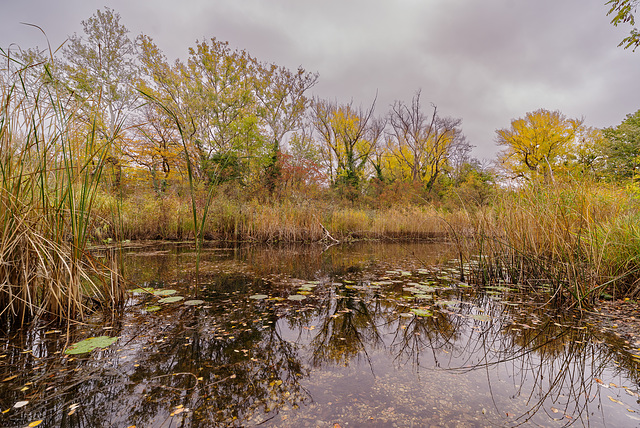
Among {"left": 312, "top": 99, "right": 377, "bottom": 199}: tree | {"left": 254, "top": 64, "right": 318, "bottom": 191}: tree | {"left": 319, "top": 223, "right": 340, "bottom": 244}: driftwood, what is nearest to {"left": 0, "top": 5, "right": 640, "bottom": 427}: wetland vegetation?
{"left": 319, "top": 223, "right": 340, "bottom": 244}: driftwood

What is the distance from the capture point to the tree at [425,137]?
79.8ft

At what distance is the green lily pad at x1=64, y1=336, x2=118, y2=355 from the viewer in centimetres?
151

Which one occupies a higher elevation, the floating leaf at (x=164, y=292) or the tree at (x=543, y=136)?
the tree at (x=543, y=136)

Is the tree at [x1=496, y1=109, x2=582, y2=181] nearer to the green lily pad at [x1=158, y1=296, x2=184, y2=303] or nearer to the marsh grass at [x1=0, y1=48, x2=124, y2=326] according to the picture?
the green lily pad at [x1=158, y1=296, x2=184, y2=303]

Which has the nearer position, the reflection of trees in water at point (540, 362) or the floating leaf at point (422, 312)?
the reflection of trees in water at point (540, 362)

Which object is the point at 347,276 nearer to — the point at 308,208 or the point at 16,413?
the point at 16,413

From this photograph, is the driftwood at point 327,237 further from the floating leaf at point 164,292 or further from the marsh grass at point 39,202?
the marsh grass at point 39,202

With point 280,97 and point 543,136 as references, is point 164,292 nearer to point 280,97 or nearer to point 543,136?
point 280,97

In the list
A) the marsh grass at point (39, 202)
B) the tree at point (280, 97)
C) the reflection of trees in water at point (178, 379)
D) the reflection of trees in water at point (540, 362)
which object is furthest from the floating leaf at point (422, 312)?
the tree at point (280, 97)

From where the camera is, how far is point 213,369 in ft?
4.66

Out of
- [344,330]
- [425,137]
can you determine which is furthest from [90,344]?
[425,137]

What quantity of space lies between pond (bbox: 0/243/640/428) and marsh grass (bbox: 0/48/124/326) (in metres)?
0.26

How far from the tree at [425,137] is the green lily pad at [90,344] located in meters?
24.9

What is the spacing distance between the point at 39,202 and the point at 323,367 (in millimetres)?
2313
